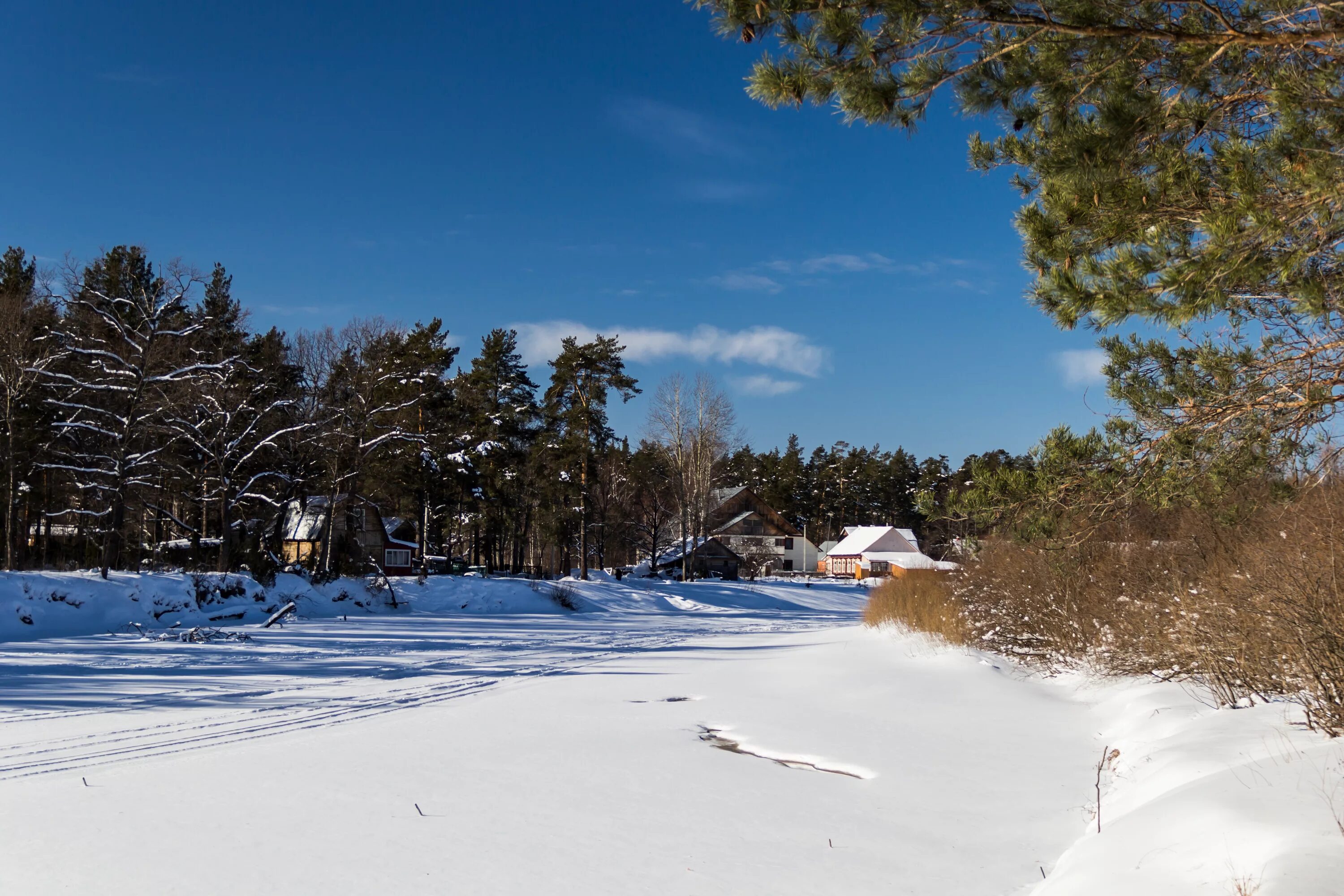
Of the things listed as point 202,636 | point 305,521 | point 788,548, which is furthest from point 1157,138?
point 788,548

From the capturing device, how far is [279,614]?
71.5ft

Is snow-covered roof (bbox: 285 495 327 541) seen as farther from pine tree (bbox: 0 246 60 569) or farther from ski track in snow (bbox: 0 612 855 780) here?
ski track in snow (bbox: 0 612 855 780)

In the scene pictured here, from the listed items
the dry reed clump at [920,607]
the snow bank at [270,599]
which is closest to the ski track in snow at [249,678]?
the snow bank at [270,599]

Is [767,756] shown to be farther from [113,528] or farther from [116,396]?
[116,396]

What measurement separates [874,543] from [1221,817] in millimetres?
71230

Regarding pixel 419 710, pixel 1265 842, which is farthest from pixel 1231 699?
pixel 419 710

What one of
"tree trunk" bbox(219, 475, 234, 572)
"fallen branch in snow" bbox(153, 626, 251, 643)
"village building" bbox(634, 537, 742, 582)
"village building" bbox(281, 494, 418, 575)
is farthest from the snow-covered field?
"village building" bbox(634, 537, 742, 582)

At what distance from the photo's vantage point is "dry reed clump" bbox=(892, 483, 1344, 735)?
22.9 ft

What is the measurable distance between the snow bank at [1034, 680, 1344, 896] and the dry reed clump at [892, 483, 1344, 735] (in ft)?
1.64

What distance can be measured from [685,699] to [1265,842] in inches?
313

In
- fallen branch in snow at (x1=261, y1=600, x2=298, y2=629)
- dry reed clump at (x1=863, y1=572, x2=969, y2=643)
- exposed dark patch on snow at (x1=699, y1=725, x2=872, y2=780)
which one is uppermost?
dry reed clump at (x1=863, y1=572, x2=969, y2=643)

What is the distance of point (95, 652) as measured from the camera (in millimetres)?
15156

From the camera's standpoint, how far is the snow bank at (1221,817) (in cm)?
397

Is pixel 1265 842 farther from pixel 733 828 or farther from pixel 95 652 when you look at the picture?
pixel 95 652
